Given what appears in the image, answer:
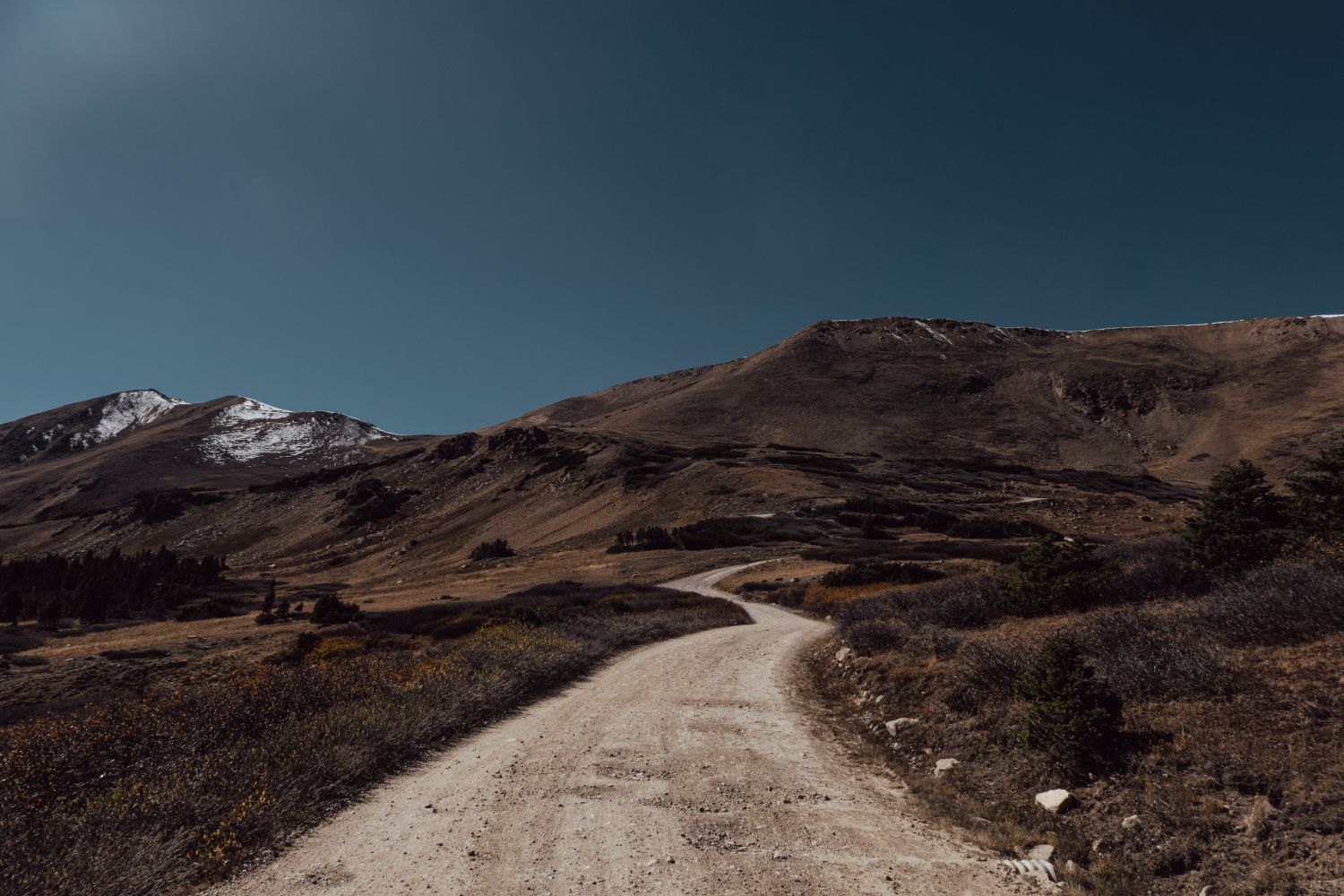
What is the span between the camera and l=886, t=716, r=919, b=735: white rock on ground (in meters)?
11.4

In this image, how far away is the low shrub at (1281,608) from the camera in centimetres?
880

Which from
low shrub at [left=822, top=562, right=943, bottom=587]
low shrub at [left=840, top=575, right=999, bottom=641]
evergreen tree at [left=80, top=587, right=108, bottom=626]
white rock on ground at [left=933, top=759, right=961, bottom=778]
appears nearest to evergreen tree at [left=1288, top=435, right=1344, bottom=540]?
low shrub at [left=840, top=575, right=999, bottom=641]

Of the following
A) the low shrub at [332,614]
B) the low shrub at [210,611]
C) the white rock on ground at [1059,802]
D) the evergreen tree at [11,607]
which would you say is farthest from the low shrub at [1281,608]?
the evergreen tree at [11,607]

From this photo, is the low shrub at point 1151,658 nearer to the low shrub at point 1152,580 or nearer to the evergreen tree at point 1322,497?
the low shrub at point 1152,580

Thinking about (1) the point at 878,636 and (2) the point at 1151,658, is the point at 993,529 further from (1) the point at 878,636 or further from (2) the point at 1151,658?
(2) the point at 1151,658

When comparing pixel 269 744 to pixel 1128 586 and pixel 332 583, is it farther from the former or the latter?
pixel 332 583

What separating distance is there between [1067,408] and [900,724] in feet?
620

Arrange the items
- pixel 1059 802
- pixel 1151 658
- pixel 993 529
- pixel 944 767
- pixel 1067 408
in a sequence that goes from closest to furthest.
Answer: pixel 1059 802, pixel 1151 658, pixel 944 767, pixel 993 529, pixel 1067 408

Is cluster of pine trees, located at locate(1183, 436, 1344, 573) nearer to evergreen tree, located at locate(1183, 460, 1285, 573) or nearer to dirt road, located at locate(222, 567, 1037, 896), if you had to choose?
evergreen tree, located at locate(1183, 460, 1285, 573)

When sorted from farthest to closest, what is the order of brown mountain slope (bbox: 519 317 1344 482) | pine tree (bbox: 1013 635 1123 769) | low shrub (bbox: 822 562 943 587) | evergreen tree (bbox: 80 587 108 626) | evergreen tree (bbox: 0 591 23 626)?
brown mountain slope (bbox: 519 317 1344 482), evergreen tree (bbox: 0 591 23 626), evergreen tree (bbox: 80 587 108 626), low shrub (bbox: 822 562 943 587), pine tree (bbox: 1013 635 1123 769)

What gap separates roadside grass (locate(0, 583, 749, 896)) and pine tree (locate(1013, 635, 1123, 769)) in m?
10.0

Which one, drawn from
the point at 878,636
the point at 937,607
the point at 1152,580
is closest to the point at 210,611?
the point at 878,636

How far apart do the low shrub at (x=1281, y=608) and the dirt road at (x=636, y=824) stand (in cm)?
592

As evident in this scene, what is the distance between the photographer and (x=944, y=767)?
9562 millimetres
